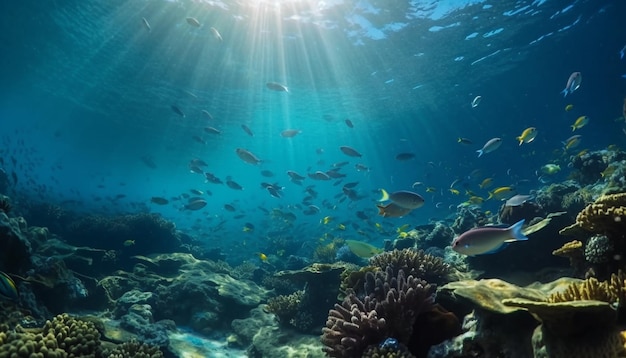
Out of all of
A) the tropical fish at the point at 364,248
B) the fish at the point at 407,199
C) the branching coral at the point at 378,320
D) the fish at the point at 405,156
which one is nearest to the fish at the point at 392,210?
the fish at the point at 407,199

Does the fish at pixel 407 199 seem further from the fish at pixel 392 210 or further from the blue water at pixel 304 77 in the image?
the blue water at pixel 304 77

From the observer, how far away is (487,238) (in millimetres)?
4008

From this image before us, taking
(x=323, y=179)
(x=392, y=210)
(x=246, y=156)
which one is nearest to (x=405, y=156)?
(x=323, y=179)

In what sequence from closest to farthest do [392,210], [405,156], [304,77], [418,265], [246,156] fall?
[418,265]
[392,210]
[405,156]
[246,156]
[304,77]

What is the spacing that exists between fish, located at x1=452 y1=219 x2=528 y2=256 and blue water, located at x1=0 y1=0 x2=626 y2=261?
40.4ft

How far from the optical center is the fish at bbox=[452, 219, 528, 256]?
386 cm

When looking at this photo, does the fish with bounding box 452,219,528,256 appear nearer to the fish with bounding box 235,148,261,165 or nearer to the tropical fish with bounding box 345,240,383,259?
the tropical fish with bounding box 345,240,383,259

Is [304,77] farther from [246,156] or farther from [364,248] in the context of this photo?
[364,248]

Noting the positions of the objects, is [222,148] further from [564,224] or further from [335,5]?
[564,224]

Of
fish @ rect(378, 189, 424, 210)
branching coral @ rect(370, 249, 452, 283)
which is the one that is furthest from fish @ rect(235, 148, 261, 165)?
branching coral @ rect(370, 249, 452, 283)

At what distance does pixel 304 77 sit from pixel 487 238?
82.9 feet

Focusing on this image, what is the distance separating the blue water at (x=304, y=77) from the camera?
65.8 feet

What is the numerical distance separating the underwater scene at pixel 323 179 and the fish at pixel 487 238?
0.02 m

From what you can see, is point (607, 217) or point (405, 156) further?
point (405, 156)
